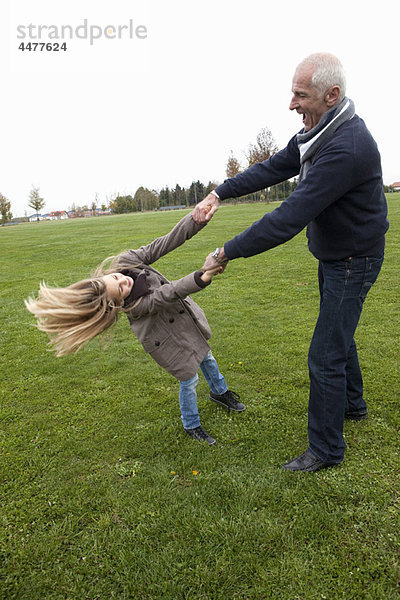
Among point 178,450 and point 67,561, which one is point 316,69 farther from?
point 67,561

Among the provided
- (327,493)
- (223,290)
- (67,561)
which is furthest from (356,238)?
(223,290)

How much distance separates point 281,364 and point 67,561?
3334mm

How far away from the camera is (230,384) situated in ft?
16.0

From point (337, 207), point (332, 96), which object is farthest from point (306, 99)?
point (337, 207)

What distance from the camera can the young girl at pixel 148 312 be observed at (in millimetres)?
3184

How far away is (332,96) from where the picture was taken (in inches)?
106

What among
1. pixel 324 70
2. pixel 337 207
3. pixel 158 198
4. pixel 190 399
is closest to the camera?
pixel 324 70

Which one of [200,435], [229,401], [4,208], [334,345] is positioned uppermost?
[4,208]

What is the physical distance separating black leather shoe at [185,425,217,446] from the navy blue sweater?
1.77 m

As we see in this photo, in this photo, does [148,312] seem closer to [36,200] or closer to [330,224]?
[330,224]

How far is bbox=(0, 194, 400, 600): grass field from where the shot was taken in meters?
2.48

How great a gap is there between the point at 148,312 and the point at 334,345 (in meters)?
1.51

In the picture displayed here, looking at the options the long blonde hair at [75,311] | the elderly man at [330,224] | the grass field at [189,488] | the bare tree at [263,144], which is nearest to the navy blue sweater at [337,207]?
the elderly man at [330,224]

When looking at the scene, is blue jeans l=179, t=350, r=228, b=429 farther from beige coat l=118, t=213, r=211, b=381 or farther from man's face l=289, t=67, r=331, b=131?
man's face l=289, t=67, r=331, b=131
